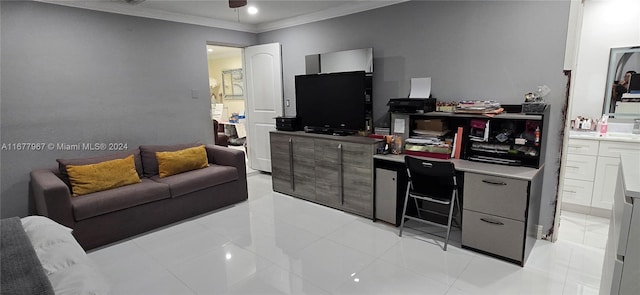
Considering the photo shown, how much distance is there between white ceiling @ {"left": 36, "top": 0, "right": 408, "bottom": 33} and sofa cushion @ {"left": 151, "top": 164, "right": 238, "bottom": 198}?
190cm

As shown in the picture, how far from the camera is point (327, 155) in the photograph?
143 inches

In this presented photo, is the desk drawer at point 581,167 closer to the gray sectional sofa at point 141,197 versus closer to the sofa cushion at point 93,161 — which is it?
the gray sectional sofa at point 141,197

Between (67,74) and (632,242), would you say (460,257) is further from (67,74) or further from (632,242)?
(67,74)

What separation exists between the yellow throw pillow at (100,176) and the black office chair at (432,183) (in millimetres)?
2758

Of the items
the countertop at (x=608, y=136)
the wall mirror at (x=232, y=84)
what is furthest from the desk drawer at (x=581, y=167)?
the wall mirror at (x=232, y=84)

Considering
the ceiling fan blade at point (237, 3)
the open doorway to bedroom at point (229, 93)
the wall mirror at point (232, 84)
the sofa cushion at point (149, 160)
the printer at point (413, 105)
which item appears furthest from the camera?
the wall mirror at point (232, 84)

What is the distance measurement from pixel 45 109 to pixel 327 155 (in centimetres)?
292

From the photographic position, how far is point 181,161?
3.66 metres

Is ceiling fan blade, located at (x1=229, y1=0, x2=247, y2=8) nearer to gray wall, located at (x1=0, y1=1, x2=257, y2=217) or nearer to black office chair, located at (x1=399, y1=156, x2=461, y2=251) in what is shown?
gray wall, located at (x1=0, y1=1, x2=257, y2=217)

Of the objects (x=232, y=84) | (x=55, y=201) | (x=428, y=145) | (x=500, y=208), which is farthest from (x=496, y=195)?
(x=232, y=84)

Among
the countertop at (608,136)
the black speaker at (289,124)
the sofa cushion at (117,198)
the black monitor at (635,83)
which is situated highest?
the black monitor at (635,83)

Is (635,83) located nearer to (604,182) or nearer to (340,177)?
(604,182)

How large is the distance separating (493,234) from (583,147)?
67.3 inches

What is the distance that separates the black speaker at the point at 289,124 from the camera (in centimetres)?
415
